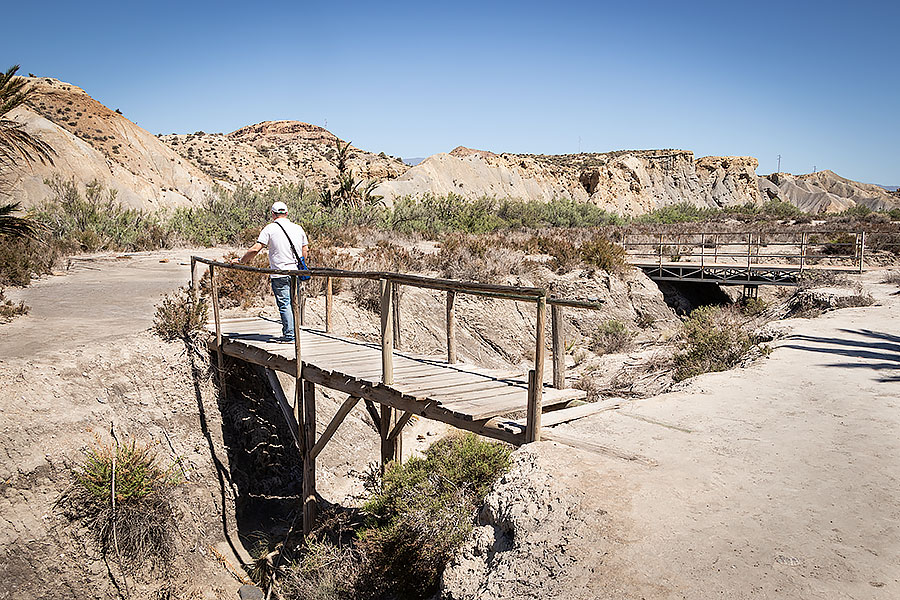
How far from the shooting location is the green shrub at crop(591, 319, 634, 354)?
1788cm

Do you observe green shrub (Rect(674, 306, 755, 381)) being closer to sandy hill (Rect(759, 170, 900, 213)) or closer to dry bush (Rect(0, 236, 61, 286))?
dry bush (Rect(0, 236, 61, 286))

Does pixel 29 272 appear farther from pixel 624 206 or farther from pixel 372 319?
pixel 624 206

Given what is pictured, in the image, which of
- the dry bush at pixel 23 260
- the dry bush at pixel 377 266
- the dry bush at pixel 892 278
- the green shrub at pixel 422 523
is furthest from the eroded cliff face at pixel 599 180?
the green shrub at pixel 422 523

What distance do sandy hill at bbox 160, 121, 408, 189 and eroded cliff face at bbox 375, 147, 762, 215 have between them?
21.8 feet

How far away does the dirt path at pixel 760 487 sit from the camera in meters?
4.00

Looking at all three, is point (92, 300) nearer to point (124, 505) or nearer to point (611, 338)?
point (124, 505)

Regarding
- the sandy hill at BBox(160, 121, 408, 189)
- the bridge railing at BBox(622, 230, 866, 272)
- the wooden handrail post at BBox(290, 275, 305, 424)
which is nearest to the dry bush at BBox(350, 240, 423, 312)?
the wooden handrail post at BBox(290, 275, 305, 424)

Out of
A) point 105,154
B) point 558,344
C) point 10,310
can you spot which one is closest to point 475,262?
point 10,310

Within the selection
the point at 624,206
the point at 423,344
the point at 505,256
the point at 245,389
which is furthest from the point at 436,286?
the point at 624,206

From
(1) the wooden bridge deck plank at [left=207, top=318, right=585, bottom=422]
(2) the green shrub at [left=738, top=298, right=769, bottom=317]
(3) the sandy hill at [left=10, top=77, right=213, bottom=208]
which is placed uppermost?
(3) the sandy hill at [left=10, top=77, right=213, bottom=208]

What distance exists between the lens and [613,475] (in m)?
5.54

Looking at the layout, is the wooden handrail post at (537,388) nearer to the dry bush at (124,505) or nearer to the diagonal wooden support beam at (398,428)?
the diagonal wooden support beam at (398,428)

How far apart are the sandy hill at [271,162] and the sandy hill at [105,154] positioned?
6.87 m

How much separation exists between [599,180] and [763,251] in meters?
35.6
